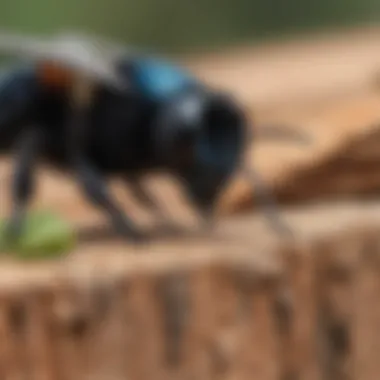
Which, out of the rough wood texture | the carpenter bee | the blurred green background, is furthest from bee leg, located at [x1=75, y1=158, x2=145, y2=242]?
the blurred green background

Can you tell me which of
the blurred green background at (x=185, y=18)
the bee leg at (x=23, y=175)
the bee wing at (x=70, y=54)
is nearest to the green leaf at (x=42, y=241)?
the bee leg at (x=23, y=175)

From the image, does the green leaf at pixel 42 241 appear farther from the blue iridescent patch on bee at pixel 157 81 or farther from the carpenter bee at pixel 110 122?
the blue iridescent patch on bee at pixel 157 81

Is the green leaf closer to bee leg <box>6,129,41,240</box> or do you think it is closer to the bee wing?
bee leg <box>6,129,41,240</box>

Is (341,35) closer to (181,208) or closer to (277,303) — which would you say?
(181,208)

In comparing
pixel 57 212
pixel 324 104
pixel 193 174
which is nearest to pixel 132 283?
pixel 193 174

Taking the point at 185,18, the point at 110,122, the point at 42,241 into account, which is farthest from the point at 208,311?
the point at 185,18

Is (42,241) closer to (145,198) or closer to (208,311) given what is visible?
(208,311)
